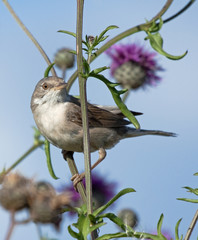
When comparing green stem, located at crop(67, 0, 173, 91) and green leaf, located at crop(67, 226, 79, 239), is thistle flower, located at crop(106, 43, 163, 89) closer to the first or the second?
green stem, located at crop(67, 0, 173, 91)

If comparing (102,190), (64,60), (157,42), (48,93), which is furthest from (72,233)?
(64,60)

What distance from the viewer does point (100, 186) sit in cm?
671

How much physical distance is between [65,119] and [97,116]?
57cm

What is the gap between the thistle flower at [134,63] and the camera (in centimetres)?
722

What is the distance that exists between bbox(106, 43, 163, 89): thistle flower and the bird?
1287mm

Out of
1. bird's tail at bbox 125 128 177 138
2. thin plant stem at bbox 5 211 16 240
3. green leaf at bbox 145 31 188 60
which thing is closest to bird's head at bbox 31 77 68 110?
bird's tail at bbox 125 128 177 138

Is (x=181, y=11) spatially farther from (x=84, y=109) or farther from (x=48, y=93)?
(x=48, y=93)

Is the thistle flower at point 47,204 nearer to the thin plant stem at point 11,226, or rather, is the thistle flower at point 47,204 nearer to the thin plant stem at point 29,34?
the thin plant stem at point 11,226

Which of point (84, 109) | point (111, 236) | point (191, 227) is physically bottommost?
point (191, 227)

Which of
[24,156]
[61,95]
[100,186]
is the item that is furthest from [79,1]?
[100,186]

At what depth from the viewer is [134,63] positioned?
745 cm

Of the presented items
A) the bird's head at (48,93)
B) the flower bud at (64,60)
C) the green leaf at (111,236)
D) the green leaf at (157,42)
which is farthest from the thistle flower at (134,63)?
the green leaf at (111,236)

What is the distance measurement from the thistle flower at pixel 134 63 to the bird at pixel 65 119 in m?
1.29

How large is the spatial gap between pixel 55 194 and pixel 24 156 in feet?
10.8
